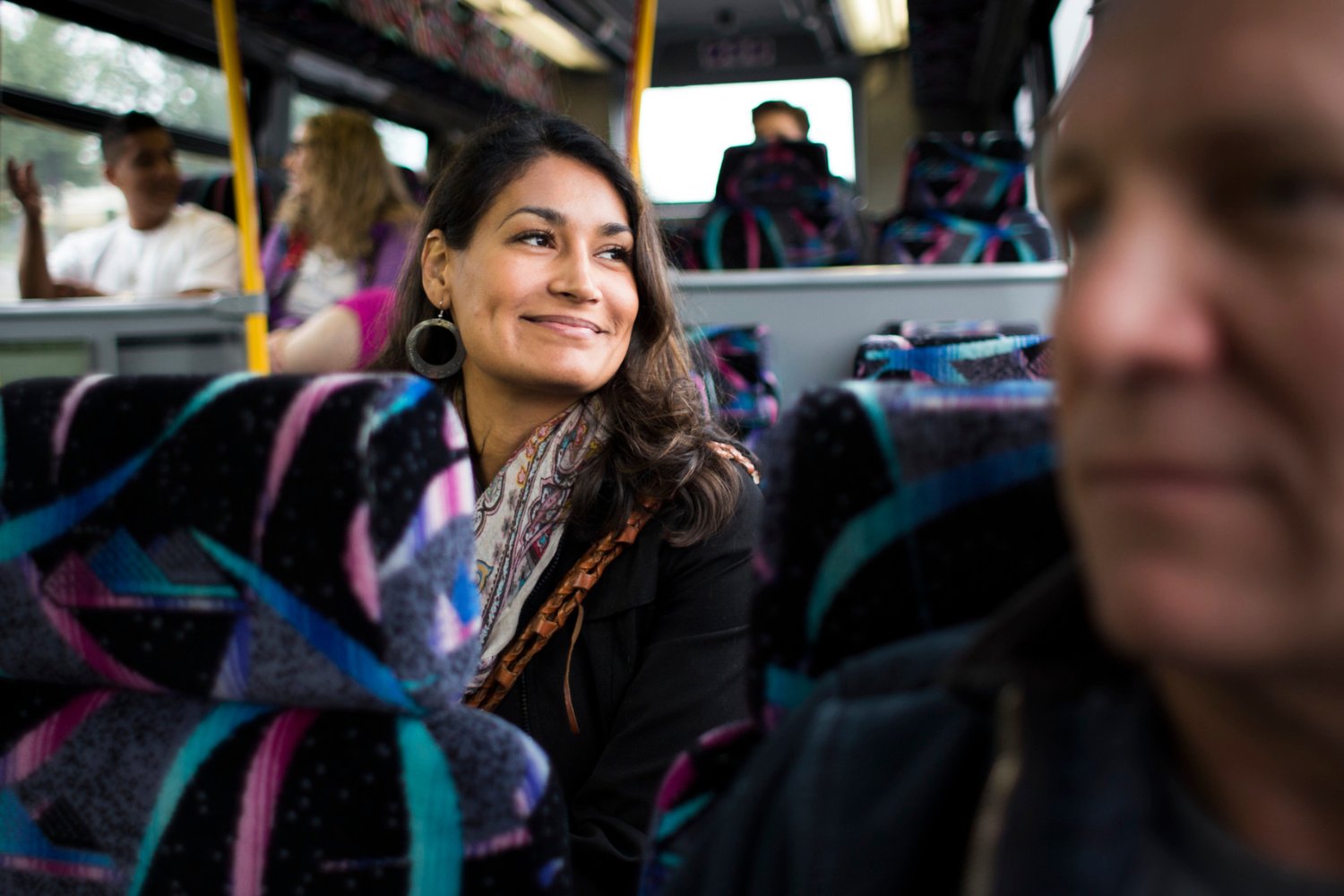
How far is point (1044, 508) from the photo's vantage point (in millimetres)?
756

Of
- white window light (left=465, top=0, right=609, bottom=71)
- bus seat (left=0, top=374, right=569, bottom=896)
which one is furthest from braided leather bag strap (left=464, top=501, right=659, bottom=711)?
white window light (left=465, top=0, right=609, bottom=71)

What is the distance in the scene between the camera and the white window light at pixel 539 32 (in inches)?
281

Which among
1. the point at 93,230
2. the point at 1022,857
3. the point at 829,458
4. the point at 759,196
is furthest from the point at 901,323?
the point at 93,230

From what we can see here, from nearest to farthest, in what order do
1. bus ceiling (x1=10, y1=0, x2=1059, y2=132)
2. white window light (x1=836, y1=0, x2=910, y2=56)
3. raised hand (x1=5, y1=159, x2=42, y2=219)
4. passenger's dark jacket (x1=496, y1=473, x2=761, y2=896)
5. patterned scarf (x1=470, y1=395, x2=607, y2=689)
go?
passenger's dark jacket (x1=496, y1=473, x2=761, y2=896) → patterned scarf (x1=470, y1=395, x2=607, y2=689) → raised hand (x1=5, y1=159, x2=42, y2=219) → bus ceiling (x1=10, y1=0, x2=1059, y2=132) → white window light (x1=836, y1=0, x2=910, y2=56)

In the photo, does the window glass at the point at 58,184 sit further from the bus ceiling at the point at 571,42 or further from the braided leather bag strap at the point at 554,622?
the braided leather bag strap at the point at 554,622

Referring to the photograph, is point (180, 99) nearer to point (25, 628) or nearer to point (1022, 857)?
point (25, 628)

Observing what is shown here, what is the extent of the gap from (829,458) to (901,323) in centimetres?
226

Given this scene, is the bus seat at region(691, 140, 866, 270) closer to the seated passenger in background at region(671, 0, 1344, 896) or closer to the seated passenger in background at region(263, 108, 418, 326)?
the seated passenger in background at region(263, 108, 418, 326)

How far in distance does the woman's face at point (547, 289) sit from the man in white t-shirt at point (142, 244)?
3.02 metres

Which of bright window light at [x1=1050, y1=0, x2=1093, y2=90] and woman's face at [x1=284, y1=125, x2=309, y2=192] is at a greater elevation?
bright window light at [x1=1050, y1=0, x2=1093, y2=90]

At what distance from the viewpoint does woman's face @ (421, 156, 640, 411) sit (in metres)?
1.54

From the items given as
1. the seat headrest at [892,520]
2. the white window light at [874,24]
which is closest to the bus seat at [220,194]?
the white window light at [874,24]

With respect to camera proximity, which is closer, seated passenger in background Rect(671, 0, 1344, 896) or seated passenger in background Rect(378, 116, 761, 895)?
seated passenger in background Rect(671, 0, 1344, 896)

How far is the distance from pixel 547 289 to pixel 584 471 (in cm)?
28
